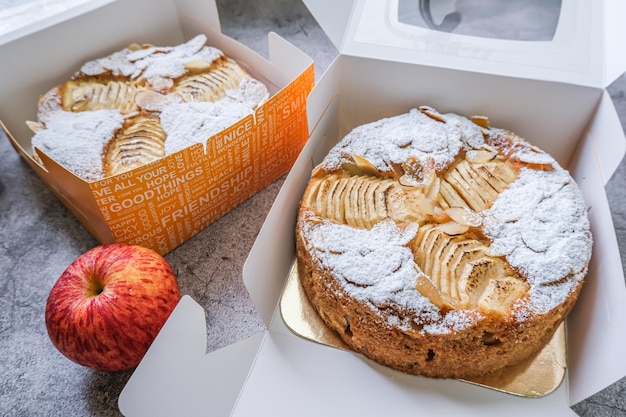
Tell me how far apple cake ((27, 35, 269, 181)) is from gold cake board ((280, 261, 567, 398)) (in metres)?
0.47

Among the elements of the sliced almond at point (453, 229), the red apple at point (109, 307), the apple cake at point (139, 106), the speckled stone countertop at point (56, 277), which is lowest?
the speckled stone countertop at point (56, 277)

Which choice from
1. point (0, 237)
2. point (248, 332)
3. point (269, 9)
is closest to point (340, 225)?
point (248, 332)

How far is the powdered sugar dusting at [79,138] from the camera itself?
1.29 m

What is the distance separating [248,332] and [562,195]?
745 mm

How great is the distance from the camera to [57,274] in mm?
1317

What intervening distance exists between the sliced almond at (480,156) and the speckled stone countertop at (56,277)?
1.47 feet

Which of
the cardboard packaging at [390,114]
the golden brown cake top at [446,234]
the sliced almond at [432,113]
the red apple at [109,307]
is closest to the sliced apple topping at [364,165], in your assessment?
the golden brown cake top at [446,234]

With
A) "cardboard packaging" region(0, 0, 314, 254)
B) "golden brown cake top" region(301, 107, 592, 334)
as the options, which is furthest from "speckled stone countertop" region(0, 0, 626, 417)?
"golden brown cake top" region(301, 107, 592, 334)

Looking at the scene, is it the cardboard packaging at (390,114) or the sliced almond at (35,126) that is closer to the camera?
the cardboard packaging at (390,114)

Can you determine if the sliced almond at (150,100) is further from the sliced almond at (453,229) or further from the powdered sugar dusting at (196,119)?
the sliced almond at (453,229)

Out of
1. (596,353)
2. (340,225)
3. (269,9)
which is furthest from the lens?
(269,9)

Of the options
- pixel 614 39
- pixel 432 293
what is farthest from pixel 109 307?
pixel 614 39

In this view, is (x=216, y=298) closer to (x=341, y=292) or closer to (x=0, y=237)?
(x=341, y=292)

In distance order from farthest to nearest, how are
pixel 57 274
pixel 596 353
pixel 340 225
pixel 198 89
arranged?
pixel 198 89 → pixel 57 274 → pixel 340 225 → pixel 596 353
